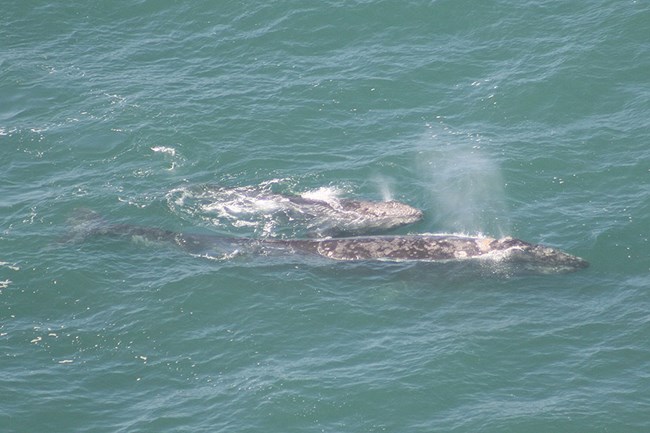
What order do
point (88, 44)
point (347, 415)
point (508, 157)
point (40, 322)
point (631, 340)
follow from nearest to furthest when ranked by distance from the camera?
point (347, 415), point (631, 340), point (40, 322), point (508, 157), point (88, 44)

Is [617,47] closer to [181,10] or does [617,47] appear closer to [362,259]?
[362,259]

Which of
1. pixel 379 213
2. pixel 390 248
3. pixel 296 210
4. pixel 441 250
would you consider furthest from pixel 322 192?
pixel 441 250

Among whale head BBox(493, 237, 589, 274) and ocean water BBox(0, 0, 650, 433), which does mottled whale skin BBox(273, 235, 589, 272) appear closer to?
whale head BBox(493, 237, 589, 274)

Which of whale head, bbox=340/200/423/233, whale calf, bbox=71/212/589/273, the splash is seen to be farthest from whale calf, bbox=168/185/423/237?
the splash

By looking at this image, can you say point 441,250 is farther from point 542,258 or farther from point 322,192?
point 322,192

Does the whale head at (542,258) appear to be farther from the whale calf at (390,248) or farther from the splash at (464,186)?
the splash at (464,186)

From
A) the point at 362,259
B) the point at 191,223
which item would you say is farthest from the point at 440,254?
the point at 191,223
